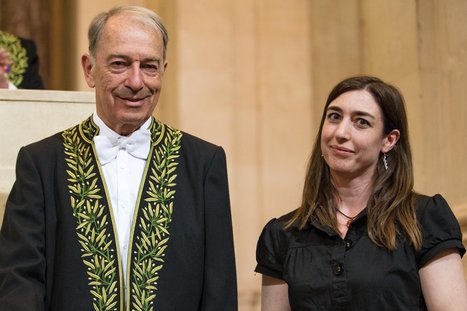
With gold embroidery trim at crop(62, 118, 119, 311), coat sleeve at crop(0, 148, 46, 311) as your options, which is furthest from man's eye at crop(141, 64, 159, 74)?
coat sleeve at crop(0, 148, 46, 311)

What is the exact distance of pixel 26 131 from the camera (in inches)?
199

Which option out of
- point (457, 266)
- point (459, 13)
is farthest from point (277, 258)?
point (459, 13)

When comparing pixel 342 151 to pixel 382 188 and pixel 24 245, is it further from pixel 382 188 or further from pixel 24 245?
pixel 24 245

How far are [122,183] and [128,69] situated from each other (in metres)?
0.39

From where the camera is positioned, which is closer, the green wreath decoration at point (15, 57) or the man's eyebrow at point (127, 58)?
the man's eyebrow at point (127, 58)

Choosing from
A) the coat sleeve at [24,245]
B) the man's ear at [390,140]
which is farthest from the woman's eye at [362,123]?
the coat sleeve at [24,245]

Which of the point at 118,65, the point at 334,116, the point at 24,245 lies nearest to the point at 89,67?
the point at 118,65

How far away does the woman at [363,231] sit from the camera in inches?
167

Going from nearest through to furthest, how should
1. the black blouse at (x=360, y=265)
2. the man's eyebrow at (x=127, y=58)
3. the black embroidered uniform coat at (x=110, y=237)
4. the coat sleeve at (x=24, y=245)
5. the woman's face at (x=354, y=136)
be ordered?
the coat sleeve at (x=24, y=245), the black embroidered uniform coat at (x=110, y=237), the man's eyebrow at (x=127, y=58), the black blouse at (x=360, y=265), the woman's face at (x=354, y=136)

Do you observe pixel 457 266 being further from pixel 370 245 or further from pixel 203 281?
pixel 203 281

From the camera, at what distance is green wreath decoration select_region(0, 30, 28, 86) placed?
7.90 meters

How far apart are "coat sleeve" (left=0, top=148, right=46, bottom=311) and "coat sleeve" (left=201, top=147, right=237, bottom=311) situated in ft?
1.78

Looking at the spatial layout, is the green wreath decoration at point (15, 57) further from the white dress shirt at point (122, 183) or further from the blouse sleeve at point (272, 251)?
the white dress shirt at point (122, 183)

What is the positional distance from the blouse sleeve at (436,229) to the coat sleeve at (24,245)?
1370mm
